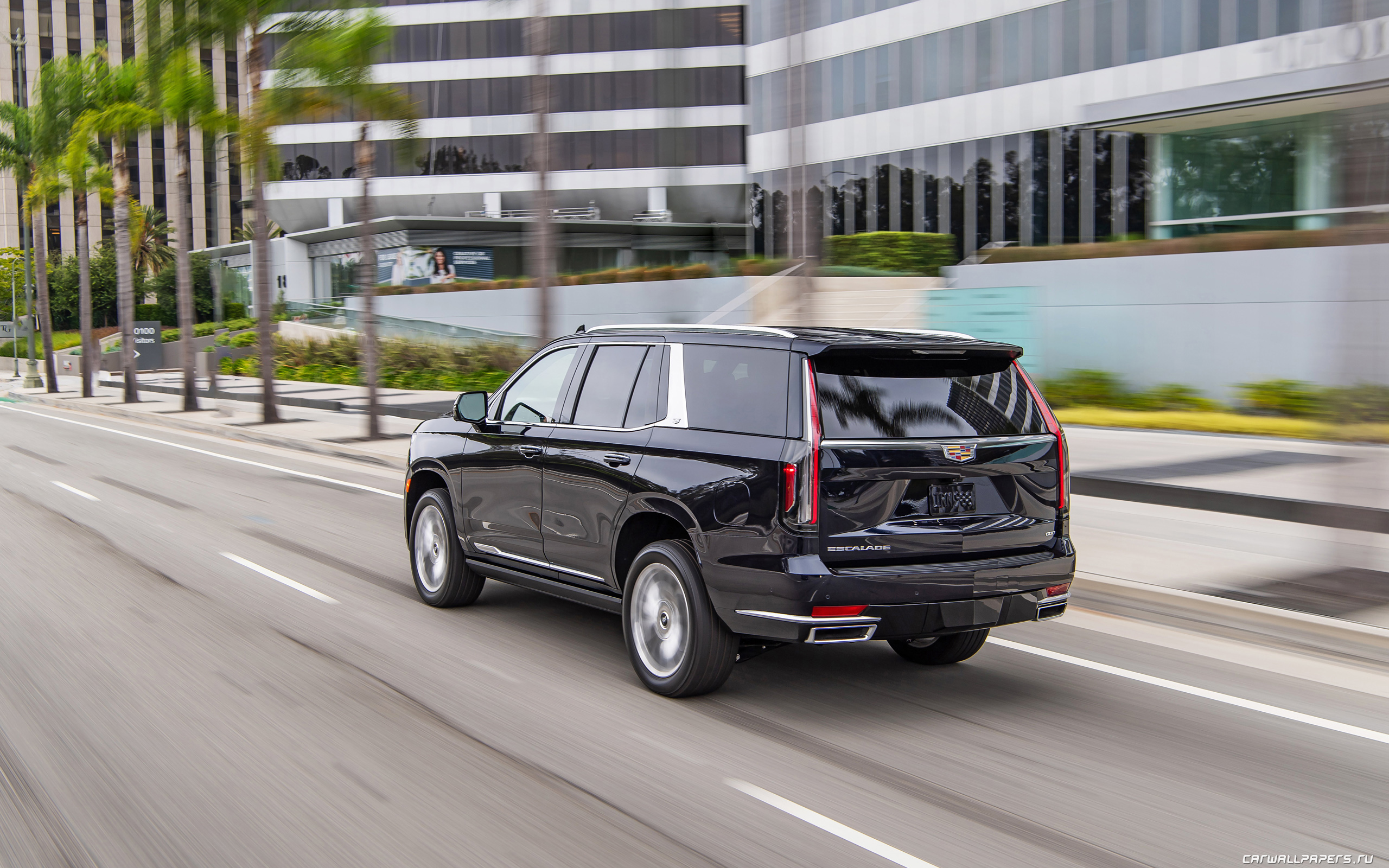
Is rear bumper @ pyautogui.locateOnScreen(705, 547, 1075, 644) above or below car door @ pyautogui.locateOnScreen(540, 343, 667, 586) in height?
below

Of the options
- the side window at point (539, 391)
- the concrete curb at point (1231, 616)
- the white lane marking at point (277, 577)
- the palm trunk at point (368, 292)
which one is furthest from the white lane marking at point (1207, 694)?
the palm trunk at point (368, 292)

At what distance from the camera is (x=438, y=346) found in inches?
1473

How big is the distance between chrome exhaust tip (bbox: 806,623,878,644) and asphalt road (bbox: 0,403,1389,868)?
46 centimetres

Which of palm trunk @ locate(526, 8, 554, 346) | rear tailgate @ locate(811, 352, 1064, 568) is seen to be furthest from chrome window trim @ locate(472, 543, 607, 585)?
palm trunk @ locate(526, 8, 554, 346)

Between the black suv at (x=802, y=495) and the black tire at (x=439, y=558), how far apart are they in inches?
49.2

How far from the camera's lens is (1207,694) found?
607 centimetres

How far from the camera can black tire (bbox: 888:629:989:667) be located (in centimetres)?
646

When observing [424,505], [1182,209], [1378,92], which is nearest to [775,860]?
[424,505]

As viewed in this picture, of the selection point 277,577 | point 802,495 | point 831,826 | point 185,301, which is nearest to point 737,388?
point 802,495

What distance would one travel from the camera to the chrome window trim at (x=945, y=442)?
5.26 meters

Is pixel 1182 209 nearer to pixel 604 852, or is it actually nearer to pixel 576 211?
pixel 604 852

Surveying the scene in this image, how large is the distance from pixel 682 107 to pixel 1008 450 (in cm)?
5333

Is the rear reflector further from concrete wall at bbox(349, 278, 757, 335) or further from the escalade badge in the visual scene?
concrete wall at bbox(349, 278, 757, 335)

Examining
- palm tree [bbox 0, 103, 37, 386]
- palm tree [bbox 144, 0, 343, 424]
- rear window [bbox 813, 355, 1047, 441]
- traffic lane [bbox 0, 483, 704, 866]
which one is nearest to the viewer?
traffic lane [bbox 0, 483, 704, 866]
